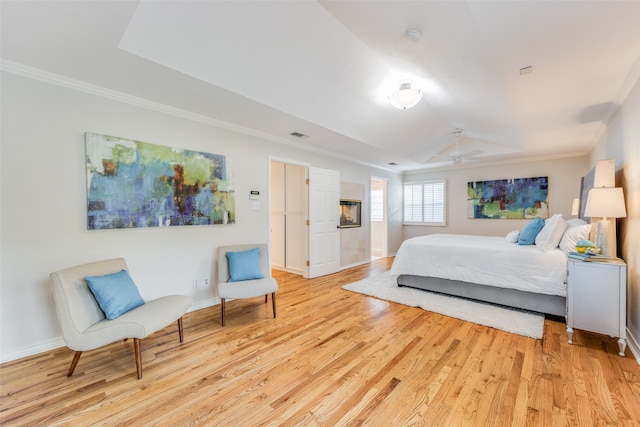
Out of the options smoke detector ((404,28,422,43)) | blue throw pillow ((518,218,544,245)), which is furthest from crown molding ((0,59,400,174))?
blue throw pillow ((518,218,544,245))

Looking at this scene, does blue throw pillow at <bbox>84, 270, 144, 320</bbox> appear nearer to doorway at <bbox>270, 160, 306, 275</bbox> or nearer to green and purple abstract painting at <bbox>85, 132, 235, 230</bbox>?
green and purple abstract painting at <bbox>85, 132, 235, 230</bbox>

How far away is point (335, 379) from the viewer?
2025mm

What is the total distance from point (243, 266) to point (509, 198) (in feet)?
20.0

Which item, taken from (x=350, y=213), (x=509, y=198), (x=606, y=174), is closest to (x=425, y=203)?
(x=509, y=198)

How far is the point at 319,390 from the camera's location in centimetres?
190

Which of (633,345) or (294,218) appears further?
(294,218)

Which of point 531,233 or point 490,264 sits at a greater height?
point 531,233

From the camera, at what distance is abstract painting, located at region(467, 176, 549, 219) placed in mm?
5766

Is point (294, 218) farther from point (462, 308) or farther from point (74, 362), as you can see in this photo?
point (74, 362)

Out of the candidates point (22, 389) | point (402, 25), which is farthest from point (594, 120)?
point (22, 389)

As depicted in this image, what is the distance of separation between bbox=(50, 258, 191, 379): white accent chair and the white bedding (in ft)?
11.0

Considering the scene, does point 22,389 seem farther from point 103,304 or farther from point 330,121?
point 330,121

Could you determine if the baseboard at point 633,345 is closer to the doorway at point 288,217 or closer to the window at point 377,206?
the doorway at point 288,217

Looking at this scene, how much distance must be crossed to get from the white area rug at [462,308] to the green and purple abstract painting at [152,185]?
248cm
